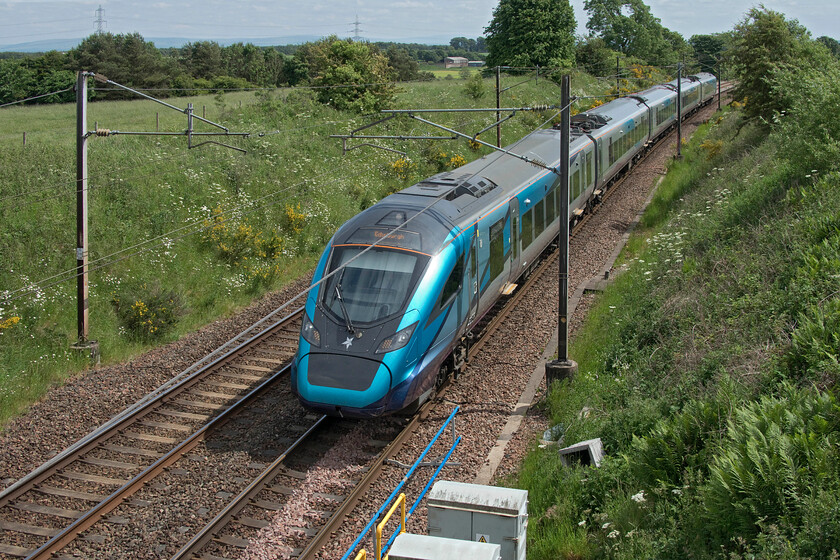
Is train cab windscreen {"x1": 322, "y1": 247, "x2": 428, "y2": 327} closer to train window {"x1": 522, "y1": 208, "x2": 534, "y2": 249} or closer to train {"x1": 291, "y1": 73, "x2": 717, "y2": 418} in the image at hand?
train {"x1": 291, "y1": 73, "x2": 717, "y2": 418}

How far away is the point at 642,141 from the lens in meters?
32.8

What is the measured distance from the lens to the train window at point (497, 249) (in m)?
14.2

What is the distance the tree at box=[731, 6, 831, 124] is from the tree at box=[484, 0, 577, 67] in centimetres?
3232

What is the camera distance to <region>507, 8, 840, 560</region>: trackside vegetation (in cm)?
691

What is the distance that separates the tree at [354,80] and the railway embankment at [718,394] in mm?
20397

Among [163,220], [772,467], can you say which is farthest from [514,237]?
[163,220]

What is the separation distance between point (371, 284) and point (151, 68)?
56854 mm

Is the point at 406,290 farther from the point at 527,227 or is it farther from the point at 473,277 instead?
the point at 527,227

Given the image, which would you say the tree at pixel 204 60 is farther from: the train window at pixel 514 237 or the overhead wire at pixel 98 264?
the train window at pixel 514 237

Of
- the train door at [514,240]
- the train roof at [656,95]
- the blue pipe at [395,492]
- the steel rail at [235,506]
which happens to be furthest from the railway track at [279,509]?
the train roof at [656,95]

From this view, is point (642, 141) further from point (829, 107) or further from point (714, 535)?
point (714, 535)

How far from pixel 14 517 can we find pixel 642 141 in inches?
1136

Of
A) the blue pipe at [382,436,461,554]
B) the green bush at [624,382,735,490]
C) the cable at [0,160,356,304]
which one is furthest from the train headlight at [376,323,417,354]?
the cable at [0,160,356,304]

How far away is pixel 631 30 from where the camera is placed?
84.8m
